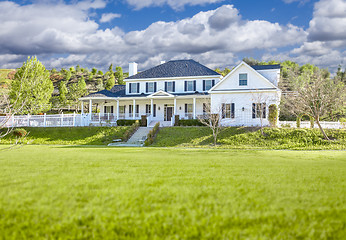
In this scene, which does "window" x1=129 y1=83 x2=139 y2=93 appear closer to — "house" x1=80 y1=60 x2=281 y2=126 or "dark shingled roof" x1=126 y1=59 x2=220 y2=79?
"house" x1=80 y1=60 x2=281 y2=126

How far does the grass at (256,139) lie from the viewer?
1909 centimetres

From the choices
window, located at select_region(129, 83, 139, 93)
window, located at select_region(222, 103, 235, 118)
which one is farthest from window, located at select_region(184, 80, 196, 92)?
window, located at select_region(222, 103, 235, 118)

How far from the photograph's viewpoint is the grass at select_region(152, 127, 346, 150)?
19.1 m

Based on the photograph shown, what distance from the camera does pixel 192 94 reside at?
3091cm

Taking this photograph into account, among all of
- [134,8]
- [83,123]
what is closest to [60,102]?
[83,123]

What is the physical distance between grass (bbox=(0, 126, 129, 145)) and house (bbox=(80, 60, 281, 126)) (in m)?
3.50

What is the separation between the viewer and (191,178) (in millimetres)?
5426

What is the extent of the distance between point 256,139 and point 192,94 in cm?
1172

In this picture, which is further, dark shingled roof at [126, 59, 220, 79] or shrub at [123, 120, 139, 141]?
dark shingled roof at [126, 59, 220, 79]

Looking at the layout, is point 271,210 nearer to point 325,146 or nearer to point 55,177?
point 55,177

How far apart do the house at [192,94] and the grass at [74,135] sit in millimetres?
3504

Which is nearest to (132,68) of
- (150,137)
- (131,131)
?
(131,131)

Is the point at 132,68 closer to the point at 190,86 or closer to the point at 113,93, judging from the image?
the point at 113,93

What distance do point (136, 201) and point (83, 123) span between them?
2681cm
